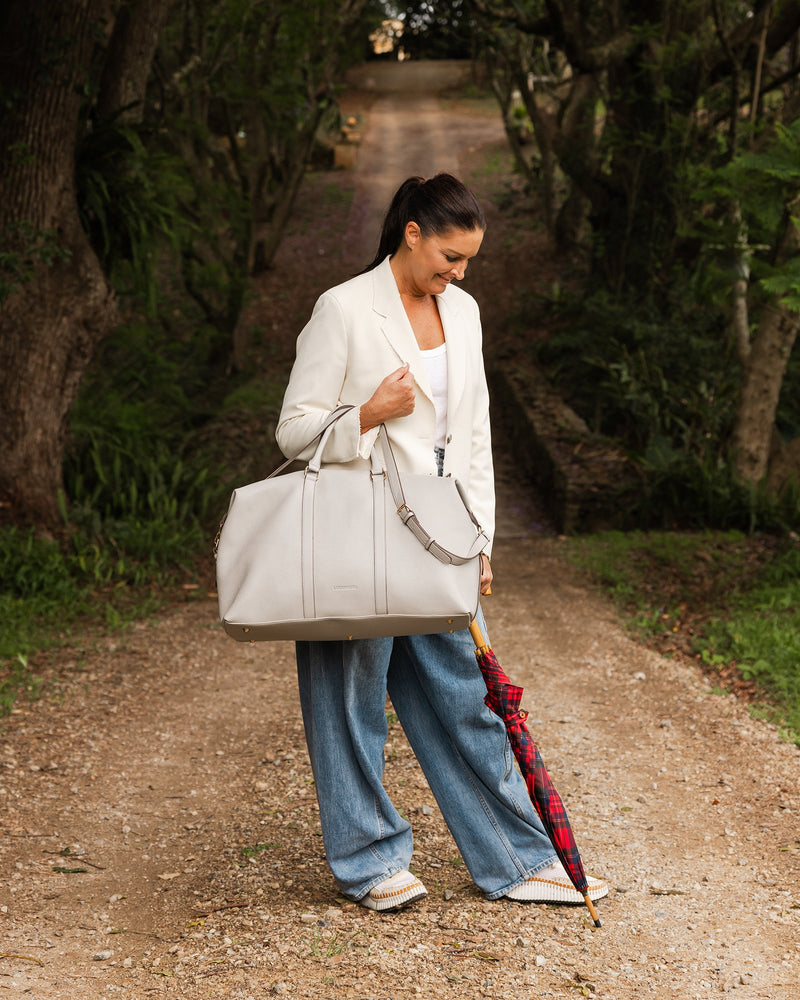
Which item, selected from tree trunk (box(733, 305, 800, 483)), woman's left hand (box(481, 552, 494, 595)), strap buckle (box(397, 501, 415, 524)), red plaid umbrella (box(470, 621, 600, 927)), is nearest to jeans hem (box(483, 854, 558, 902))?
red plaid umbrella (box(470, 621, 600, 927))

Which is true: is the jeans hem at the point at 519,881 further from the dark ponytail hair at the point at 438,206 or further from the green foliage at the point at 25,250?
the green foliage at the point at 25,250

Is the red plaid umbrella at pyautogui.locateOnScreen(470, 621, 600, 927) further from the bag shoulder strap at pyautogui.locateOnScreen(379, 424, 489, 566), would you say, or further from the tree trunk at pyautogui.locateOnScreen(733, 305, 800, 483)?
the tree trunk at pyautogui.locateOnScreen(733, 305, 800, 483)

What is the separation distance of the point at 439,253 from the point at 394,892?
1.81 metres

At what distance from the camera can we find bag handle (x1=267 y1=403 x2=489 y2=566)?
251cm

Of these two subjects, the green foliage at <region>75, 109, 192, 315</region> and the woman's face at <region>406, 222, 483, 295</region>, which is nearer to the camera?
the woman's face at <region>406, 222, 483, 295</region>

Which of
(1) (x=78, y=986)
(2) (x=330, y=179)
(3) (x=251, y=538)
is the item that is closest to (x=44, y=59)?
(3) (x=251, y=538)

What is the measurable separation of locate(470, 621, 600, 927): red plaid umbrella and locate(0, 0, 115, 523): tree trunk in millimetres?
4914

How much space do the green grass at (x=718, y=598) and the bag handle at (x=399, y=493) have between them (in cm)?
268

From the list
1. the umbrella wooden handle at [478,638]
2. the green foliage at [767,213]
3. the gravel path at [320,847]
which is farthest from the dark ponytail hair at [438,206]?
the green foliage at [767,213]

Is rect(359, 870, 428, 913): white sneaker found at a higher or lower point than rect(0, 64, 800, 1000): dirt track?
higher

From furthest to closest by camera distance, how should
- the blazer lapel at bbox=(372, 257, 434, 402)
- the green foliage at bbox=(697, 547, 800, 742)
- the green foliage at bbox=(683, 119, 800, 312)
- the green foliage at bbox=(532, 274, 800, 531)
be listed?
the green foliage at bbox=(532, 274, 800, 531)
the green foliage at bbox=(683, 119, 800, 312)
the green foliage at bbox=(697, 547, 800, 742)
the blazer lapel at bbox=(372, 257, 434, 402)

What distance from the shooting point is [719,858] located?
358cm

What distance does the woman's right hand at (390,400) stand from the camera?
262cm

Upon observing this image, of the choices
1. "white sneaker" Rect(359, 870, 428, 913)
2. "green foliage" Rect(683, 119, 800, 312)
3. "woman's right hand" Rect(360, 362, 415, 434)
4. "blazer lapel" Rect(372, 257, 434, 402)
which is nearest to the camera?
"woman's right hand" Rect(360, 362, 415, 434)
